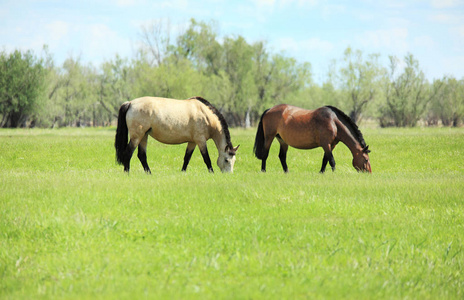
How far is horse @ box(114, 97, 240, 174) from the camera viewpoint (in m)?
14.8

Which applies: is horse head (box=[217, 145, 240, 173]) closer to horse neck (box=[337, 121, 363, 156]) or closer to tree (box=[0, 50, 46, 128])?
horse neck (box=[337, 121, 363, 156])

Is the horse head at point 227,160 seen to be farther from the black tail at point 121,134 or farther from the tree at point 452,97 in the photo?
the tree at point 452,97

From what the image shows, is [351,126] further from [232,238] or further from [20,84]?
[20,84]

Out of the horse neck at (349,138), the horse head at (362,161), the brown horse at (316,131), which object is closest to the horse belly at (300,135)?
the brown horse at (316,131)

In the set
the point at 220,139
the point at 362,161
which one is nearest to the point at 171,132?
the point at 220,139

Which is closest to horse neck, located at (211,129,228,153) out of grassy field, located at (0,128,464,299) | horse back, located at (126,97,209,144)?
horse back, located at (126,97,209,144)

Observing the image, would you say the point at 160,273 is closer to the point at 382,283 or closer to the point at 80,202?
the point at 382,283

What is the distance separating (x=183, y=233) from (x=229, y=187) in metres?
3.18

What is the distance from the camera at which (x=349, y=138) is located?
1516cm

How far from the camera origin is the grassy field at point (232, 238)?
19.3 feet

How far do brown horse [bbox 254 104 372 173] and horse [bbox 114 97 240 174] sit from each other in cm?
229

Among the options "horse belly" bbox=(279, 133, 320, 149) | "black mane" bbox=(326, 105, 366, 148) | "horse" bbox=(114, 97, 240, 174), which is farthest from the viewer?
"horse belly" bbox=(279, 133, 320, 149)

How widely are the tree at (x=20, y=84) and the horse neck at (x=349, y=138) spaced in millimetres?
51667

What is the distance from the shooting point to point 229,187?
1103 centimetres
